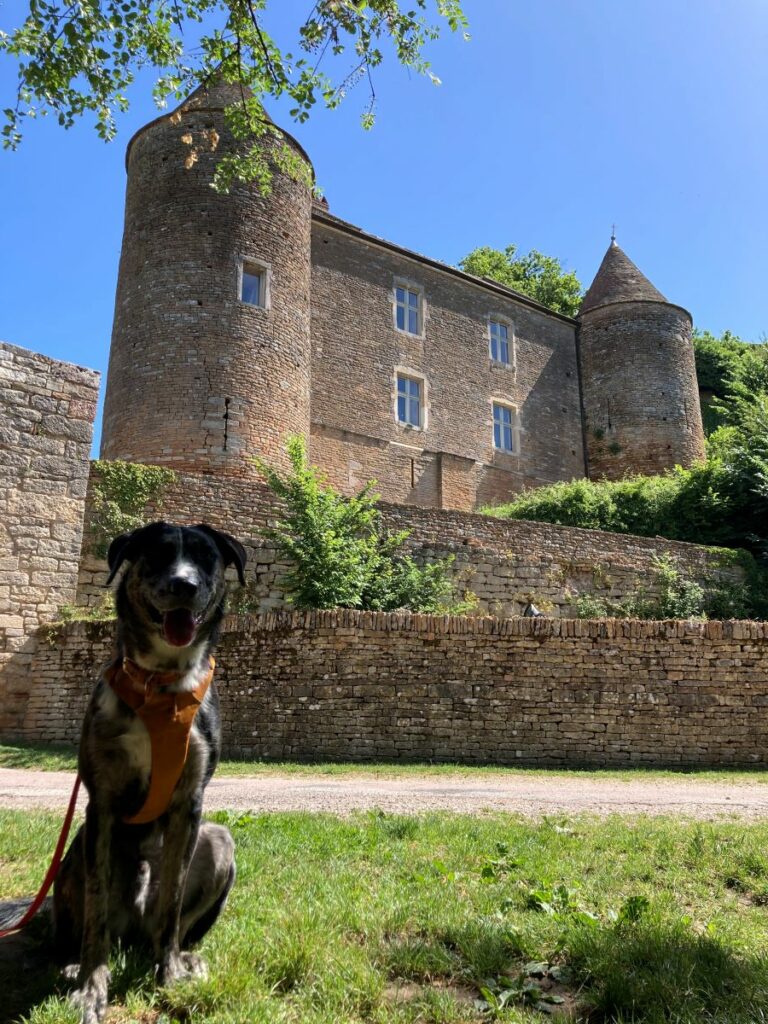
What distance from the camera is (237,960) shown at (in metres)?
2.57

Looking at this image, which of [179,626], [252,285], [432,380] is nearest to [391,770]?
[179,626]

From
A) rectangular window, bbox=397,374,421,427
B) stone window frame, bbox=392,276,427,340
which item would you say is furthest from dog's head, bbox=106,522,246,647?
stone window frame, bbox=392,276,427,340

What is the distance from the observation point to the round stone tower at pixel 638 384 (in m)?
28.5

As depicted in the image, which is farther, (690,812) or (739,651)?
(739,651)

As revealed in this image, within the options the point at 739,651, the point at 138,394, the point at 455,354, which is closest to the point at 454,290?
the point at 455,354

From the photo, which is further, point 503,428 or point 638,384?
point 638,384

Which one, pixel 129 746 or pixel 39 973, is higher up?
pixel 129 746

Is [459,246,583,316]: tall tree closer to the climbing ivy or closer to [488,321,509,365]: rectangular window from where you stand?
[488,321,509,365]: rectangular window

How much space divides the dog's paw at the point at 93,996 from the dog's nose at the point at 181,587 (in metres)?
1.16

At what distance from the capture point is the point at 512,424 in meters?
28.1

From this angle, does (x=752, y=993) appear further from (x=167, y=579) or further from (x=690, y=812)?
(x=690, y=812)

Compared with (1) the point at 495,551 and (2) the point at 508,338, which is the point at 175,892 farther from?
(2) the point at 508,338

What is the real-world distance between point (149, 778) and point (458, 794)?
5.21 meters

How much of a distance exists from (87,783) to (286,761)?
24.4 feet
